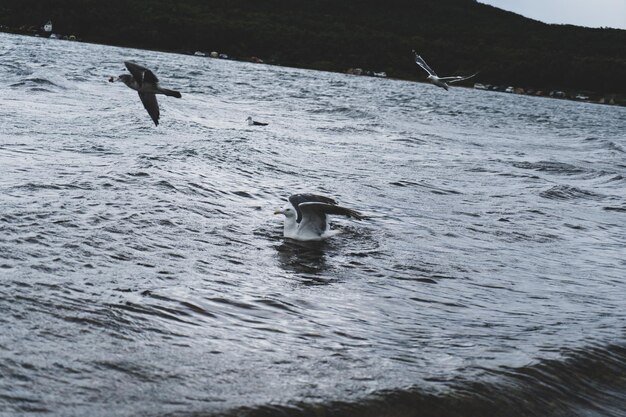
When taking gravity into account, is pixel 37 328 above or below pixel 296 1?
below

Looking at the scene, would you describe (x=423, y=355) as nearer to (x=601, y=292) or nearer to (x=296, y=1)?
(x=601, y=292)

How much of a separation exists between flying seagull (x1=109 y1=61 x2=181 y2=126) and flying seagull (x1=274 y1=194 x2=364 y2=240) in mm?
1795

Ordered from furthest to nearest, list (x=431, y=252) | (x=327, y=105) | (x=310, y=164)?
(x=327, y=105)
(x=310, y=164)
(x=431, y=252)

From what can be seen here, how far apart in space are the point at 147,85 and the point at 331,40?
69.6 meters

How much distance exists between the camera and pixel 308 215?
27.6ft

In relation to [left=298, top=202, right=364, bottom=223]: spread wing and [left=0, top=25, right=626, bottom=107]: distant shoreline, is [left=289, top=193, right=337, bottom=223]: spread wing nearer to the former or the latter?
[left=298, top=202, right=364, bottom=223]: spread wing

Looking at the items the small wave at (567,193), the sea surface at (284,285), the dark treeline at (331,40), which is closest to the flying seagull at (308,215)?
the sea surface at (284,285)

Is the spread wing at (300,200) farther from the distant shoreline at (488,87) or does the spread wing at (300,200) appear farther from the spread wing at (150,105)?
the distant shoreline at (488,87)

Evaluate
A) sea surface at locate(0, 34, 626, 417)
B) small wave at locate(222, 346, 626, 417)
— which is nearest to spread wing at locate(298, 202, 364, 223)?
sea surface at locate(0, 34, 626, 417)

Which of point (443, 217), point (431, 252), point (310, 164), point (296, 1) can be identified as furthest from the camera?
point (296, 1)

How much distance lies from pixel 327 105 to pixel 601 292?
72.1 ft

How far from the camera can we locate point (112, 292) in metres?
5.71

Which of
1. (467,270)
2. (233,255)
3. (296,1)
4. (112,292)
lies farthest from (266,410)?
(296,1)

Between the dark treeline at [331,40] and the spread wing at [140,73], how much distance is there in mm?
57240
